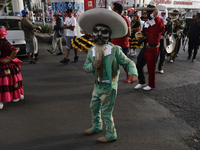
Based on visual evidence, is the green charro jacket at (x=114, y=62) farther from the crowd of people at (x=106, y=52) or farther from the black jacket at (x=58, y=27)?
the black jacket at (x=58, y=27)

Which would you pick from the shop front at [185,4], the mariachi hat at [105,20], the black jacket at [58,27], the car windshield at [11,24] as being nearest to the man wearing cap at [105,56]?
the mariachi hat at [105,20]

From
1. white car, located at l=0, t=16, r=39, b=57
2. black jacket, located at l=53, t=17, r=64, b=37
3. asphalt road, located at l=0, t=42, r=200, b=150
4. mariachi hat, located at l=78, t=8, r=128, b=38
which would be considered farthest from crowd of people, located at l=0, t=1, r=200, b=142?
black jacket, located at l=53, t=17, r=64, b=37

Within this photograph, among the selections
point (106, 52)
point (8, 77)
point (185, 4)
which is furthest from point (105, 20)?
point (185, 4)

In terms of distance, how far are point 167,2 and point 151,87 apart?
27.2 m

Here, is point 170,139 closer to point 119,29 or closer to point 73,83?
point 119,29

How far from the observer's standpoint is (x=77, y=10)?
12016 millimetres

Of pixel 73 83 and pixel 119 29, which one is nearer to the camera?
pixel 119 29

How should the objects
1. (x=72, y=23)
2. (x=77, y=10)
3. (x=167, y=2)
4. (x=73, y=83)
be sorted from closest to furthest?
(x=73, y=83) < (x=72, y=23) < (x=77, y=10) < (x=167, y=2)

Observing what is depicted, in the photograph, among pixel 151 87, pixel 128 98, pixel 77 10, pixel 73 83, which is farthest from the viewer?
pixel 77 10

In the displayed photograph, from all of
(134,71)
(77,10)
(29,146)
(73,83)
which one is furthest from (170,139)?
(77,10)

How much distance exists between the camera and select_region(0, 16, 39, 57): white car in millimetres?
7379

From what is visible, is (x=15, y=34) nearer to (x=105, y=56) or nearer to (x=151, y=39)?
(x=151, y=39)

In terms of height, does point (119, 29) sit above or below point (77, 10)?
below

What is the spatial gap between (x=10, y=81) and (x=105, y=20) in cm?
267
